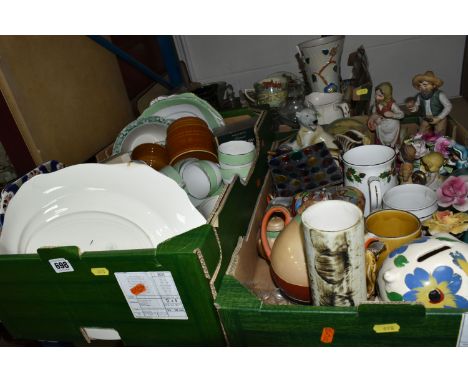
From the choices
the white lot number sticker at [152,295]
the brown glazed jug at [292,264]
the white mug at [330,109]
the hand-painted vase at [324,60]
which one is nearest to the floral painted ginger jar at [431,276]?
the brown glazed jug at [292,264]

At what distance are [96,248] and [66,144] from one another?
1.64 feet

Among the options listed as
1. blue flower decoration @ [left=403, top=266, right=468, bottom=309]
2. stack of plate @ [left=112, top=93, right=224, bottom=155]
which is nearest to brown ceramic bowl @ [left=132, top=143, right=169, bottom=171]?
stack of plate @ [left=112, top=93, right=224, bottom=155]

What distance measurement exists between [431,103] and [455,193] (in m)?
0.30

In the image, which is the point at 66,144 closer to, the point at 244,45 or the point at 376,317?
the point at 376,317

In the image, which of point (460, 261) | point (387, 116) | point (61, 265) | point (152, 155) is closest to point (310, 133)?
point (387, 116)

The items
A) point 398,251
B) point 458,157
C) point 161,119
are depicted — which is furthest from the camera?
point 161,119

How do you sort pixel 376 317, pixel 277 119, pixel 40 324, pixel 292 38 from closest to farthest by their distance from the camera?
pixel 376 317 < pixel 40 324 < pixel 277 119 < pixel 292 38

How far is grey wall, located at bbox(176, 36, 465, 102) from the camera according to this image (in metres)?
1.94

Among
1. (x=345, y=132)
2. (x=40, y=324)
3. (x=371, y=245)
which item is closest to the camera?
(x=371, y=245)

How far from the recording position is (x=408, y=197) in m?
0.86

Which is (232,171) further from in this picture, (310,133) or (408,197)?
(408,197)

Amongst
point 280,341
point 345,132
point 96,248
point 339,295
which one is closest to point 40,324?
point 96,248

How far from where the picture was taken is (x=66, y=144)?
3.77 ft

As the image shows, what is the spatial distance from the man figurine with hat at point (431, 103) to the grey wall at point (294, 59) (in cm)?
103
